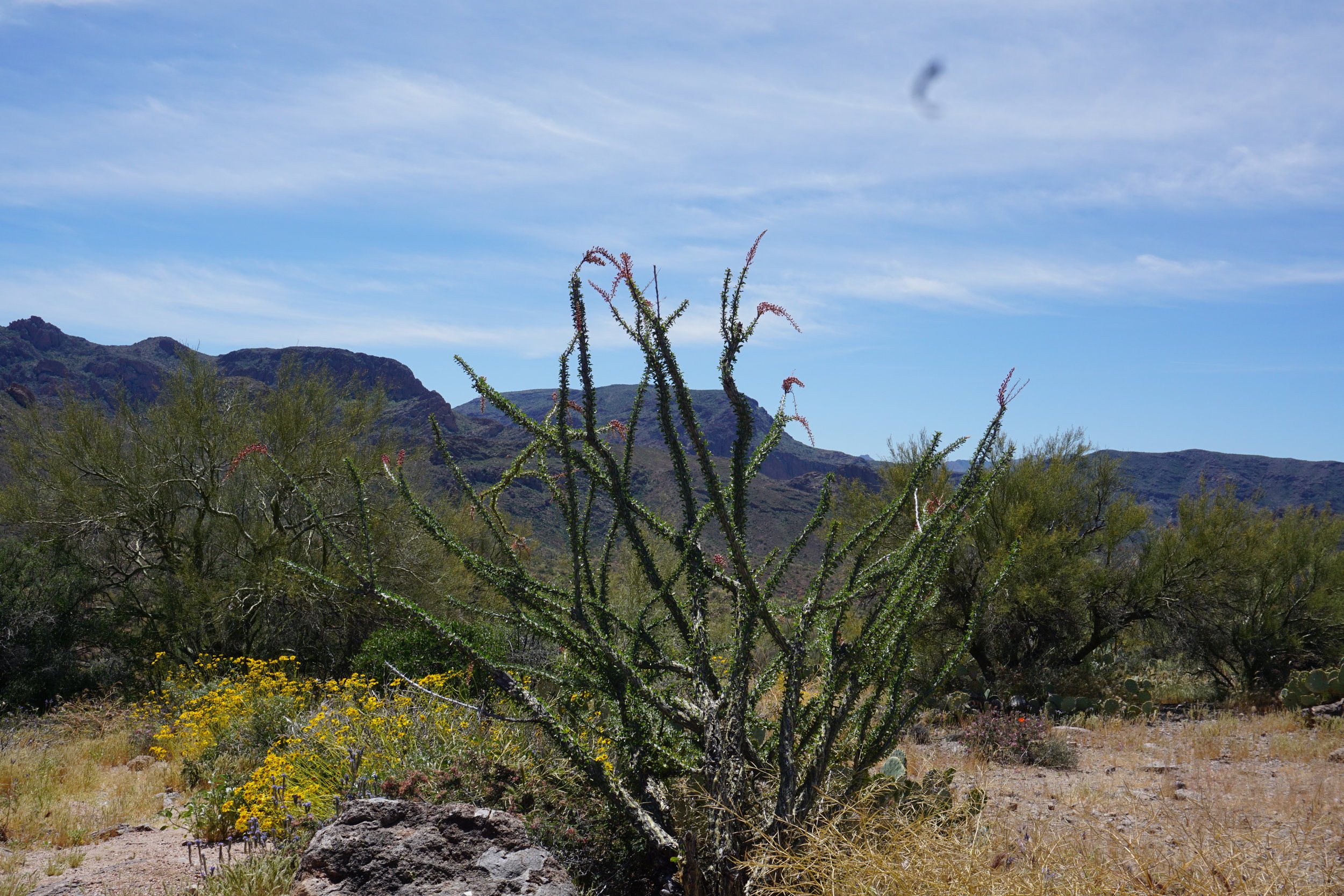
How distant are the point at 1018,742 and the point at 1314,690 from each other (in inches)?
201

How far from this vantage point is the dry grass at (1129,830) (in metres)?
2.82

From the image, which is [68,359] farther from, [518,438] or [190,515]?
[190,515]

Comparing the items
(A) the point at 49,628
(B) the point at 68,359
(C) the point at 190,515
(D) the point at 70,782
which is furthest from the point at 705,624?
(B) the point at 68,359

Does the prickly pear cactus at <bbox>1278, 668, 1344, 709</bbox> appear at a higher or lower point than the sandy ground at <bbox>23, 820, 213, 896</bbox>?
higher

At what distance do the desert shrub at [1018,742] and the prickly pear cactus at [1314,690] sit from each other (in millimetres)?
4230

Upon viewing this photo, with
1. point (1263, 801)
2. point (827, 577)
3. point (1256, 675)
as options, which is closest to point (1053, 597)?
point (1256, 675)

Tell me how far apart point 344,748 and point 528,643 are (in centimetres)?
554

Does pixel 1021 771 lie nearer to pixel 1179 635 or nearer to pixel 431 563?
pixel 1179 635

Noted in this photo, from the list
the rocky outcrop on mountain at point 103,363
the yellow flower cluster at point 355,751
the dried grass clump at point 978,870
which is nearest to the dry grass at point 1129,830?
the dried grass clump at point 978,870

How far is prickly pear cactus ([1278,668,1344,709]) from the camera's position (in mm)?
10258

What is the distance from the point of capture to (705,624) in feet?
13.2

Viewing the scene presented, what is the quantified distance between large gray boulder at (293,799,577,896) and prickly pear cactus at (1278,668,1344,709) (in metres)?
11.3

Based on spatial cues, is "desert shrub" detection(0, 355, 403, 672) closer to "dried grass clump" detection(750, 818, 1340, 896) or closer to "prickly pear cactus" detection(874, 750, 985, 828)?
"prickly pear cactus" detection(874, 750, 985, 828)

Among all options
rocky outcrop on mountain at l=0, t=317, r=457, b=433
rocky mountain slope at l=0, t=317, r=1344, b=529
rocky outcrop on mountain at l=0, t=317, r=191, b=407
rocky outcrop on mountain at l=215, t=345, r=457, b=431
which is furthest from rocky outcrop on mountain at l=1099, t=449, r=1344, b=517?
rocky outcrop on mountain at l=0, t=317, r=191, b=407
